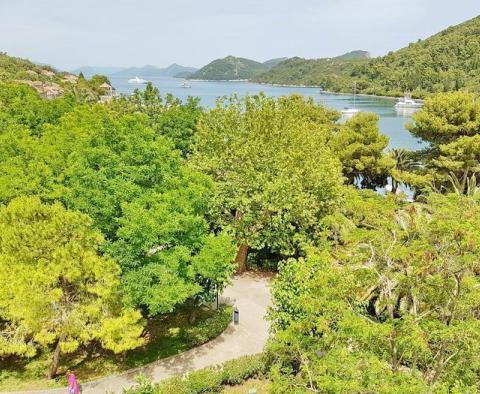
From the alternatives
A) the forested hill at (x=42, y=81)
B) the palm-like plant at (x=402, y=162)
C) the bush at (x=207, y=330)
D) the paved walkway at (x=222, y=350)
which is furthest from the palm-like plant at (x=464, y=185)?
the forested hill at (x=42, y=81)

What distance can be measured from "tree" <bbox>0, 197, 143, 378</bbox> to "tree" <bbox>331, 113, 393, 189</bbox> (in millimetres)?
24198

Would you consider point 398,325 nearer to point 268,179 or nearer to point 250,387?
point 250,387

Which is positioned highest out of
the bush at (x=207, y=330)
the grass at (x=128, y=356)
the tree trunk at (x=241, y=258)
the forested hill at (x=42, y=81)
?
the forested hill at (x=42, y=81)

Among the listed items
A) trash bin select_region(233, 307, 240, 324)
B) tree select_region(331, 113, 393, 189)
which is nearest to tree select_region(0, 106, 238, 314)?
trash bin select_region(233, 307, 240, 324)

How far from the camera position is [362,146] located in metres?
35.3

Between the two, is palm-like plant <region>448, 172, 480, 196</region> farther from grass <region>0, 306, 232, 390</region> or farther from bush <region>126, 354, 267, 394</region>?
grass <region>0, 306, 232, 390</region>

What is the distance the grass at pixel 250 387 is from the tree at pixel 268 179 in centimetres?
689

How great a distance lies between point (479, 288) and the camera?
1192 centimetres

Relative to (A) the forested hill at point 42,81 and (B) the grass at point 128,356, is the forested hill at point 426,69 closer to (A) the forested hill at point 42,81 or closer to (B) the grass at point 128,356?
(A) the forested hill at point 42,81

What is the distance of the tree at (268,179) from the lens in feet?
72.7

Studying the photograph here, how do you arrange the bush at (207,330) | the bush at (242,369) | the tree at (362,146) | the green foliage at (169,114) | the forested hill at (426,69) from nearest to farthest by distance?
the bush at (242,369)
the bush at (207,330)
the green foliage at (169,114)
the tree at (362,146)
the forested hill at (426,69)

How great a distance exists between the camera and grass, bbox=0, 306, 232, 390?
52.4 feet

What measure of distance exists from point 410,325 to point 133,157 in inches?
421

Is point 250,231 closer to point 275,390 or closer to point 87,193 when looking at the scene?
point 87,193
